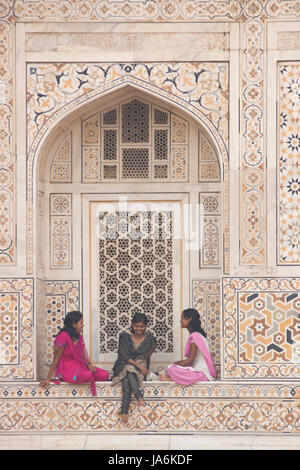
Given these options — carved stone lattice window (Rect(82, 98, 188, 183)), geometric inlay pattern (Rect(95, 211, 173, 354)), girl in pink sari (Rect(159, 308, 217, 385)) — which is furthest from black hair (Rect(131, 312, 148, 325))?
carved stone lattice window (Rect(82, 98, 188, 183))

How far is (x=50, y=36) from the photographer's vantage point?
1080 centimetres

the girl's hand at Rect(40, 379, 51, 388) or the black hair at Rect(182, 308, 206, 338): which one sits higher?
the black hair at Rect(182, 308, 206, 338)

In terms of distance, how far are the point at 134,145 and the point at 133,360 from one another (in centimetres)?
200

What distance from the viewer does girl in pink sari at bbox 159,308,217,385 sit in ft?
34.3

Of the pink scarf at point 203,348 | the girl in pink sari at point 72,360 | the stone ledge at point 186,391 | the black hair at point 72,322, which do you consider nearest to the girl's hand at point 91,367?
the girl in pink sari at point 72,360

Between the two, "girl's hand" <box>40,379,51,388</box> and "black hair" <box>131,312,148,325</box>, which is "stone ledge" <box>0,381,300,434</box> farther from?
"black hair" <box>131,312,148,325</box>

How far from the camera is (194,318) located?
10711 millimetres

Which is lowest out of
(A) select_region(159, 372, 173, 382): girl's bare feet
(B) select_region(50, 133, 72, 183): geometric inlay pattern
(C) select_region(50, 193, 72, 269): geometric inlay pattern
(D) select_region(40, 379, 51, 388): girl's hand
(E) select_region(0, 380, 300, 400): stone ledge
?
(E) select_region(0, 380, 300, 400): stone ledge

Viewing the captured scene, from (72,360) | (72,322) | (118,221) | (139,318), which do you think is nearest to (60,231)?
(118,221)

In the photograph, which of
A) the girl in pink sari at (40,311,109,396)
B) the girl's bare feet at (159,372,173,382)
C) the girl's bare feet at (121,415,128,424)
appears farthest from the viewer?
the girl's bare feet at (159,372,173,382)

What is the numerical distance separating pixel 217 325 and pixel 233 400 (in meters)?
0.91

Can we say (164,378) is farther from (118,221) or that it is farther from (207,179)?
(207,179)

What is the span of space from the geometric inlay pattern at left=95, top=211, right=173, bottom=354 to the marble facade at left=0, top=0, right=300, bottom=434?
3cm

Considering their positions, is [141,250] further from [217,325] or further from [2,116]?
[2,116]
